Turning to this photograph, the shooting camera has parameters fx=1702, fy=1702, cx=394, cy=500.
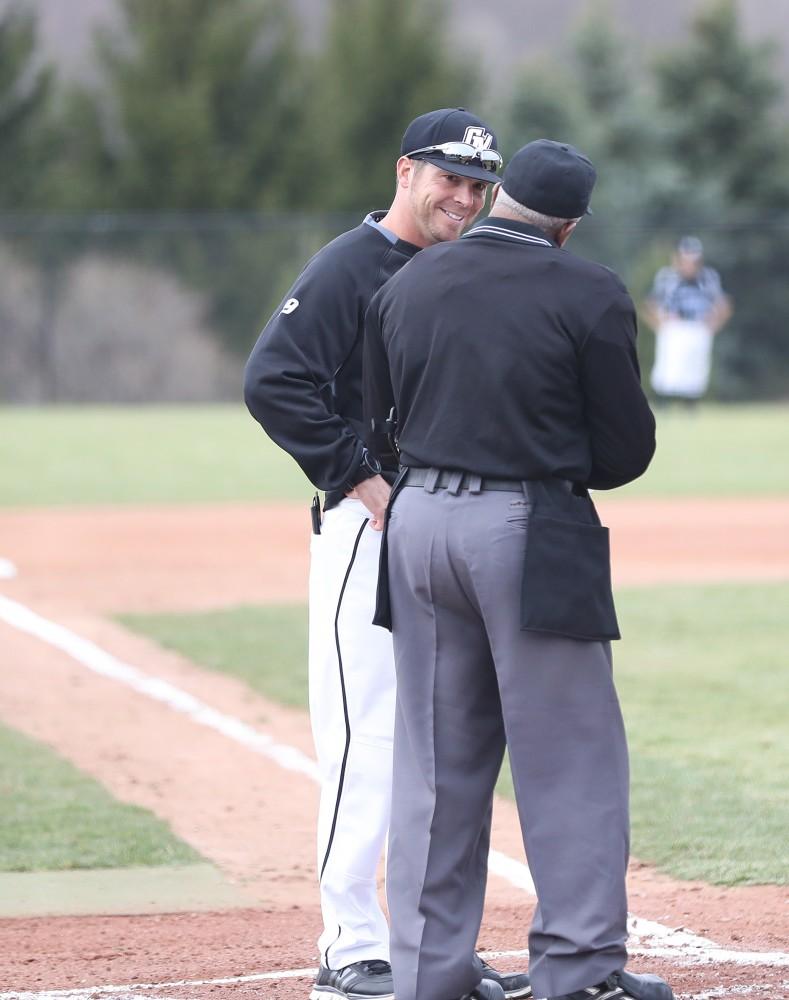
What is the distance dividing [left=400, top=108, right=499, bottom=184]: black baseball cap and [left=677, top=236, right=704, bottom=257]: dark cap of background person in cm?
2122

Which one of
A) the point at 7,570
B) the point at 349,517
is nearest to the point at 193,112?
the point at 7,570

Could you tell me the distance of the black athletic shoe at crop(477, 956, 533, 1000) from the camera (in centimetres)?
393

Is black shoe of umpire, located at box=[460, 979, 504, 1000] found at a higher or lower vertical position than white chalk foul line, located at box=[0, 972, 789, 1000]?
higher

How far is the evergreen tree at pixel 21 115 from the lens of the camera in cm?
4222

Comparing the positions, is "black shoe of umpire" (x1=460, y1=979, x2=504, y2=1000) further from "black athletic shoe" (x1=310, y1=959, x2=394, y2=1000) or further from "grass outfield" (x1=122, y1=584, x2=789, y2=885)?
"grass outfield" (x1=122, y1=584, x2=789, y2=885)

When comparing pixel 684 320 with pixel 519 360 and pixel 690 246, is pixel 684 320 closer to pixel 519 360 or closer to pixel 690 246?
pixel 690 246

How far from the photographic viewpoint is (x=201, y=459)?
68.7 ft

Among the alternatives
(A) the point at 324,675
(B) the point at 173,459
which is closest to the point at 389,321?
(A) the point at 324,675

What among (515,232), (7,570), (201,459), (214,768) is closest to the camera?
(515,232)

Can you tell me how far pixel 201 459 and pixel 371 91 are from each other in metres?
24.2

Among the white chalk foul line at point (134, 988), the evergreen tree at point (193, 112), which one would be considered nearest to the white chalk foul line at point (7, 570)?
the white chalk foul line at point (134, 988)

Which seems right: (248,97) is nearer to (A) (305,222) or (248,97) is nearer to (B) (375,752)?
(A) (305,222)

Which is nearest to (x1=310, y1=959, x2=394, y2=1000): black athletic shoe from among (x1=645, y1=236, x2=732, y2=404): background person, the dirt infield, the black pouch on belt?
the dirt infield

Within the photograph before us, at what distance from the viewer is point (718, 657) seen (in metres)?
8.88
